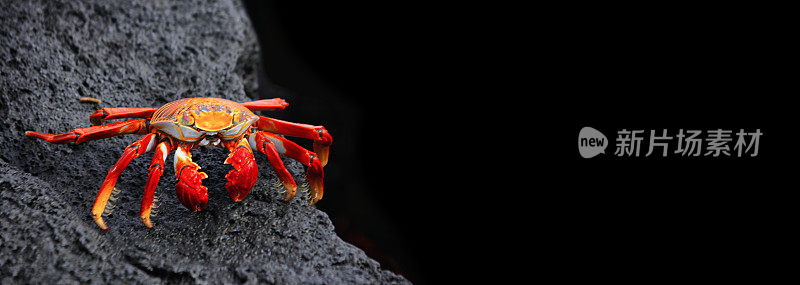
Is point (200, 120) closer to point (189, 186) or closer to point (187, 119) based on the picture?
point (187, 119)

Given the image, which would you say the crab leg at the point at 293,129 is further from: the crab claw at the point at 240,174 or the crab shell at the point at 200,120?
the crab claw at the point at 240,174

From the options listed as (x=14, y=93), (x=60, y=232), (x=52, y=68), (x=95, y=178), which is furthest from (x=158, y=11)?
(x=60, y=232)

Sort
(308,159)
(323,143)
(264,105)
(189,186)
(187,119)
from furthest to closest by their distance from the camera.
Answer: (264,105) → (323,143) → (308,159) → (187,119) → (189,186)

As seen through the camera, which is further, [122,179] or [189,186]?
[122,179]

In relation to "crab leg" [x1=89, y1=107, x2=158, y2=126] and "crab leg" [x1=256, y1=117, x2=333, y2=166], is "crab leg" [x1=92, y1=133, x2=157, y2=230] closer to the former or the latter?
"crab leg" [x1=89, y1=107, x2=158, y2=126]

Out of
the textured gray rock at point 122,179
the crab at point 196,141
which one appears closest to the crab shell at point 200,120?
the crab at point 196,141

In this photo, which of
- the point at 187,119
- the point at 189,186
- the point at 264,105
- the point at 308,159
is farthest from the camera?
the point at 264,105

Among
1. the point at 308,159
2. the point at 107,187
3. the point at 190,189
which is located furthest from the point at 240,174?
the point at 107,187

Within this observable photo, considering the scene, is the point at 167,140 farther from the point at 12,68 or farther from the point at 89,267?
the point at 12,68
